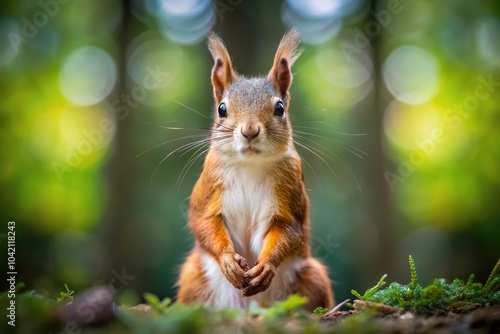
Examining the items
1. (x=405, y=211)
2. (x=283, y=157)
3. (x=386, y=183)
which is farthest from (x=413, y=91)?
(x=283, y=157)

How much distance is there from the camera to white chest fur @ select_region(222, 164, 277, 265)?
2625 millimetres

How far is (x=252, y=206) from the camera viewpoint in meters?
2.64

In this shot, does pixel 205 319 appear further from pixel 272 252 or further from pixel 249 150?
pixel 249 150

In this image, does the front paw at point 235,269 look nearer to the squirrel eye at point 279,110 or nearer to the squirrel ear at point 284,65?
the squirrel eye at point 279,110

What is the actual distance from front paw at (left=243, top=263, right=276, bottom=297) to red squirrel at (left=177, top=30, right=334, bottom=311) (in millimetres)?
70

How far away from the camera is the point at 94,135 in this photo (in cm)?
711

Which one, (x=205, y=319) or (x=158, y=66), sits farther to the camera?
(x=158, y=66)

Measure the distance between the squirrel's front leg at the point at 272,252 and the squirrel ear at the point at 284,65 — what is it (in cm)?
75

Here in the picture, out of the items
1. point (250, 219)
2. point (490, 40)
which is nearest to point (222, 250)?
point (250, 219)

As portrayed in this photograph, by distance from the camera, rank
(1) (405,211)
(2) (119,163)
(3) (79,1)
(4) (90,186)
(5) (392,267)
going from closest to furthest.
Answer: (2) (119,163), (5) (392,267), (3) (79,1), (4) (90,186), (1) (405,211)

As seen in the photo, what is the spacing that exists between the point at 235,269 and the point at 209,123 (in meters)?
4.42

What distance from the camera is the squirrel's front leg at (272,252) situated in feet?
7.61

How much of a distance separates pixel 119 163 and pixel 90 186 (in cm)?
196

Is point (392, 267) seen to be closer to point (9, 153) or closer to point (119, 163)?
point (119, 163)
